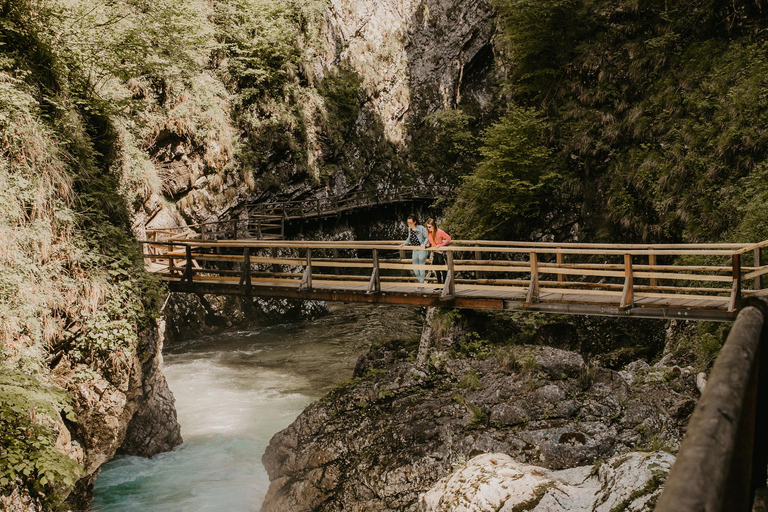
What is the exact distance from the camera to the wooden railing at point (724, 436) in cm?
80

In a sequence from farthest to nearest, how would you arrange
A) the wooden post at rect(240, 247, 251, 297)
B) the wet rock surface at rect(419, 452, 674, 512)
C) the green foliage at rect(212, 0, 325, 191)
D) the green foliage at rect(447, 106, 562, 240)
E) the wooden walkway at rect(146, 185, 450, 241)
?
the green foliage at rect(212, 0, 325, 191) → the wooden walkway at rect(146, 185, 450, 241) → the green foliage at rect(447, 106, 562, 240) → the wooden post at rect(240, 247, 251, 297) → the wet rock surface at rect(419, 452, 674, 512)

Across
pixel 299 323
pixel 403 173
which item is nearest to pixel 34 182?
pixel 299 323

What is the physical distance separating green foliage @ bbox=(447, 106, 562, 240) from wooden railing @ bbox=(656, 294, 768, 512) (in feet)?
46.2

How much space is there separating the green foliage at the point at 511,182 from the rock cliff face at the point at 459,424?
5.75m

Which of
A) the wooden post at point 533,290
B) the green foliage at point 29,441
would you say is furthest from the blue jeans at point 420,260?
the green foliage at point 29,441

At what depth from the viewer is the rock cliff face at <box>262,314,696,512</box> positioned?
A: 798 centimetres

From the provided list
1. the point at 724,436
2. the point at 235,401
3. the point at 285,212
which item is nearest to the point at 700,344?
the point at 724,436

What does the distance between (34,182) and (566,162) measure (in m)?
13.7

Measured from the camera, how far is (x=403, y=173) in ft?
117

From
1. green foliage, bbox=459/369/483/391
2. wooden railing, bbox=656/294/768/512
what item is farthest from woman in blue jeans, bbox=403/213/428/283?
wooden railing, bbox=656/294/768/512

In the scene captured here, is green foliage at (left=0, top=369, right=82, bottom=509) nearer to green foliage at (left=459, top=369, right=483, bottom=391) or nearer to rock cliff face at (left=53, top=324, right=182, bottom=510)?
rock cliff face at (left=53, top=324, right=182, bottom=510)

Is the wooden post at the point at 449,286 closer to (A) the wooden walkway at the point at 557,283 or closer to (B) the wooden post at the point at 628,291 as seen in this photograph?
(A) the wooden walkway at the point at 557,283

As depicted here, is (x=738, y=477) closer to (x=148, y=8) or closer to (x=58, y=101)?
(x=58, y=101)

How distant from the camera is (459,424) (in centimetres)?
886
